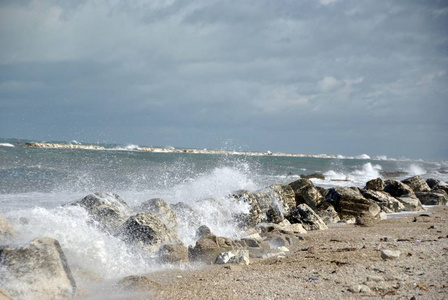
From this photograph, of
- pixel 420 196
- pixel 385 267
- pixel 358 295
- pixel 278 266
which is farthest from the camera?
pixel 420 196

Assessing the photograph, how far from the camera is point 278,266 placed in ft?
17.2

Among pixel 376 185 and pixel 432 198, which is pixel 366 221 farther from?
pixel 376 185

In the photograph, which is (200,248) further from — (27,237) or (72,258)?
(27,237)

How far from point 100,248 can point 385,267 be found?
3514 mm

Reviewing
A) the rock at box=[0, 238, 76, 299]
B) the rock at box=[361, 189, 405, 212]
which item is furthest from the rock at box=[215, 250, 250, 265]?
the rock at box=[361, 189, 405, 212]

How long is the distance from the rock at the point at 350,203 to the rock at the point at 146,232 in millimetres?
6095

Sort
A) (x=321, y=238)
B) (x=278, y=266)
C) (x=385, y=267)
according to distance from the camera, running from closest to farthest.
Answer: (x=385, y=267) → (x=278, y=266) → (x=321, y=238)

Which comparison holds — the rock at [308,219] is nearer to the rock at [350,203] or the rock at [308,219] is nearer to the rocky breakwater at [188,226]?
the rocky breakwater at [188,226]

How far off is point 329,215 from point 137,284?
7.19m

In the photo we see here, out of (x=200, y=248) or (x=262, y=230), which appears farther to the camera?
(x=262, y=230)

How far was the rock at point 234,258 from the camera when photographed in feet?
18.1

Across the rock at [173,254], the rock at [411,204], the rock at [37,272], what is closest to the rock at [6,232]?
the rock at [37,272]

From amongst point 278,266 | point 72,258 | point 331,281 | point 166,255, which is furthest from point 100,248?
point 331,281

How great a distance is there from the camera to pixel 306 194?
11.8 m
